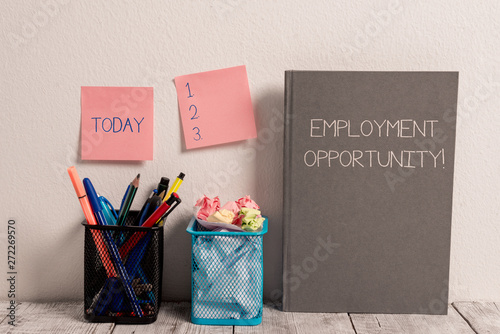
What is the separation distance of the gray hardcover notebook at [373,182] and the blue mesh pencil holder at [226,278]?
78 mm

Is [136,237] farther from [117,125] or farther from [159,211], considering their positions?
[117,125]

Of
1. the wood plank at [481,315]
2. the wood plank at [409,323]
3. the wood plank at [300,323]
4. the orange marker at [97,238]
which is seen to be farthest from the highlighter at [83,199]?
the wood plank at [481,315]

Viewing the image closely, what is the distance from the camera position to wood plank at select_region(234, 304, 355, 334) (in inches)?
27.4

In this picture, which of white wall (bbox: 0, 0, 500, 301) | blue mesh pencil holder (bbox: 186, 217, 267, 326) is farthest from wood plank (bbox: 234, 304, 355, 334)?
white wall (bbox: 0, 0, 500, 301)

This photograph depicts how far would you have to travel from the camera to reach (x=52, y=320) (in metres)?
0.73

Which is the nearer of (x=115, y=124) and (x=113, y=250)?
(x=113, y=250)

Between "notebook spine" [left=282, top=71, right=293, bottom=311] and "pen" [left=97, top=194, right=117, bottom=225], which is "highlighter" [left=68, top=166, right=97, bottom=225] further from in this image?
"notebook spine" [left=282, top=71, right=293, bottom=311]

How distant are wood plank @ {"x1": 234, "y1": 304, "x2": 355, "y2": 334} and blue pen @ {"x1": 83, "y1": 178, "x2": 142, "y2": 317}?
0.52 ft

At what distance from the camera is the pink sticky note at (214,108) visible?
793 millimetres

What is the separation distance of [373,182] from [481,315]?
0.92ft

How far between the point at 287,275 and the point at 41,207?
0.43 meters

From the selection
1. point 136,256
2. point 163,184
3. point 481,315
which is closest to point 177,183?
point 163,184

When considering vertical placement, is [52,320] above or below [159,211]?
below

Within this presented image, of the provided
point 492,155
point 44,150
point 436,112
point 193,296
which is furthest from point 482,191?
point 44,150
